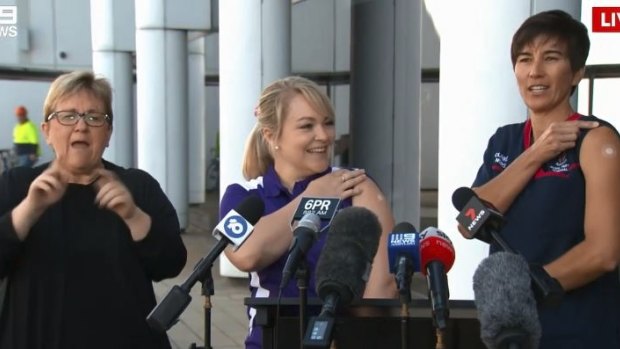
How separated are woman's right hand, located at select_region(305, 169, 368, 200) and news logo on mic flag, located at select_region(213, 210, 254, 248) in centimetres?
47

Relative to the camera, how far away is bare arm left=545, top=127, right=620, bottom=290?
2148mm

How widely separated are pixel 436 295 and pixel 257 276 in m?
1.06

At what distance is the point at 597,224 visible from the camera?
2.17 metres

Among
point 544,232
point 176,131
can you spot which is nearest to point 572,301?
point 544,232

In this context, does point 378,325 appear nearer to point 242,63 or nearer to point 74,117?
point 74,117

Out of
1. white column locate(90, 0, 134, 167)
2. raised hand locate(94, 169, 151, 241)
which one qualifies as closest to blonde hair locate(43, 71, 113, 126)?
raised hand locate(94, 169, 151, 241)

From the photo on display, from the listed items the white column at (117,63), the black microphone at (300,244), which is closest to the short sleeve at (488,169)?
the black microphone at (300,244)

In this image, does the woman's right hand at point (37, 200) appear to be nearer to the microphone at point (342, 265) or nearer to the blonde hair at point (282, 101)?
the blonde hair at point (282, 101)

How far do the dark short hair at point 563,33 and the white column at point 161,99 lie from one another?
1013 cm

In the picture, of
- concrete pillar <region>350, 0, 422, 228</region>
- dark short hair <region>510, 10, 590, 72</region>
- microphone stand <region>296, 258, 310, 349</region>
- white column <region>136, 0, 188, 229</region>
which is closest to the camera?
microphone stand <region>296, 258, 310, 349</region>

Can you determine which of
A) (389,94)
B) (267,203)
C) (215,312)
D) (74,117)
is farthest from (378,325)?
(389,94)

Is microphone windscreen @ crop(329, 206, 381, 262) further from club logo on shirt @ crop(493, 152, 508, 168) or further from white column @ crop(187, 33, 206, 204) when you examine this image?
white column @ crop(187, 33, 206, 204)

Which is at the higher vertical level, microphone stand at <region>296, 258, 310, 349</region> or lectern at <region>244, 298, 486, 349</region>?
microphone stand at <region>296, 258, 310, 349</region>

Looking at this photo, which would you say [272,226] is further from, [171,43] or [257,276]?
[171,43]
